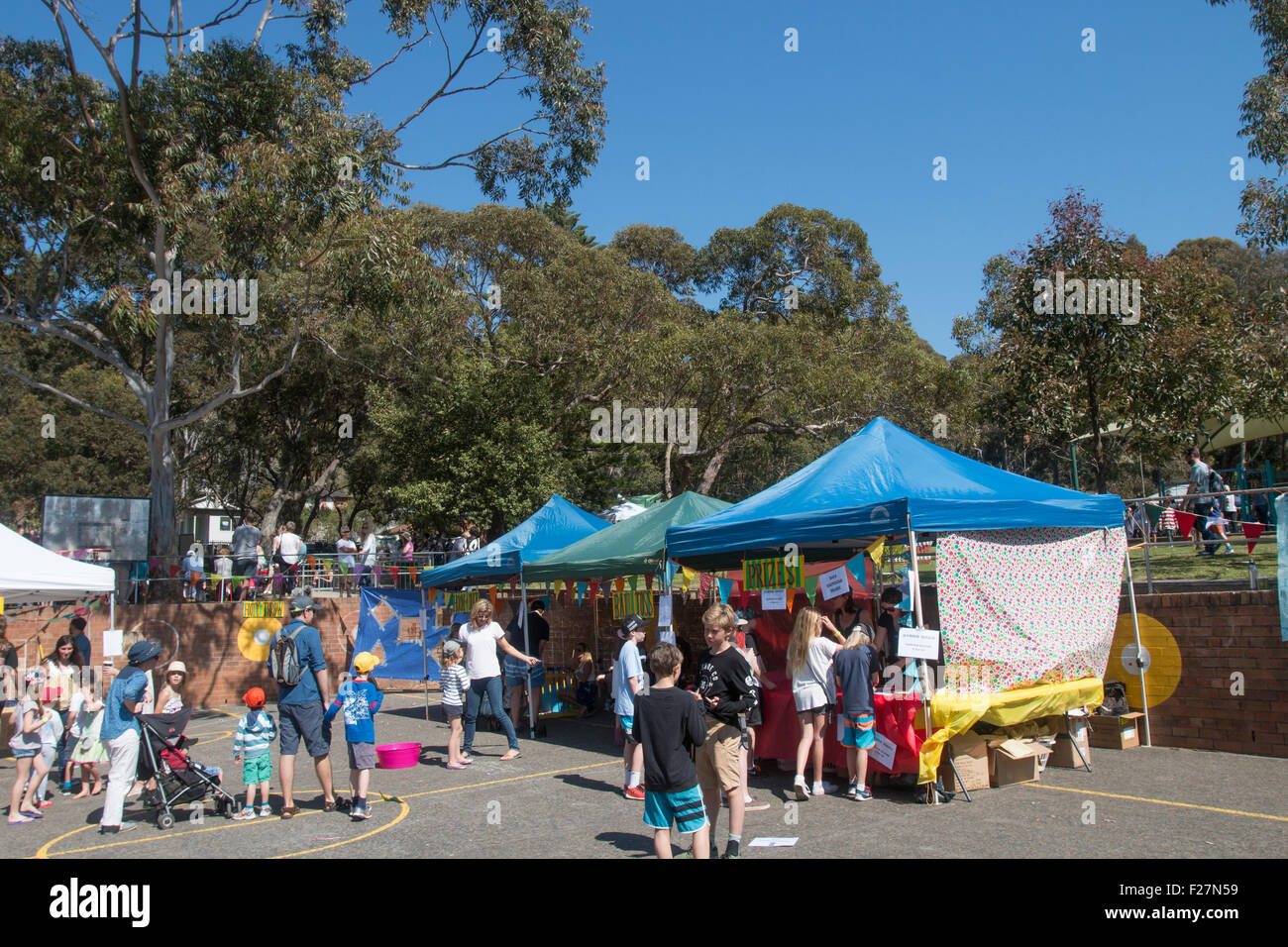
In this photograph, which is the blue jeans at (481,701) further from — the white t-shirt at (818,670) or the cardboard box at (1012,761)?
the cardboard box at (1012,761)

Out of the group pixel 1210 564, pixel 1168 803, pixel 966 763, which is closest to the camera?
pixel 1168 803

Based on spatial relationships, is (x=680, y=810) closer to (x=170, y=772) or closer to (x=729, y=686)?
(x=729, y=686)

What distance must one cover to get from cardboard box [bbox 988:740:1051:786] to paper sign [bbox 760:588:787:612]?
7.13ft

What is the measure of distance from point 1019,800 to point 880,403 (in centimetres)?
1970

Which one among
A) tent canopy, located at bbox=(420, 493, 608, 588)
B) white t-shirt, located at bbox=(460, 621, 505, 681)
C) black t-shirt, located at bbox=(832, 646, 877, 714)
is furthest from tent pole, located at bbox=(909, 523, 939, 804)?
tent canopy, located at bbox=(420, 493, 608, 588)

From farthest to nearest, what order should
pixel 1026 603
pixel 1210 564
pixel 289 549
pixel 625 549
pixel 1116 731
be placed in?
1. pixel 289 549
2. pixel 1210 564
3. pixel 625 549
4. pixel 1116 731
5. pixel 1026 603

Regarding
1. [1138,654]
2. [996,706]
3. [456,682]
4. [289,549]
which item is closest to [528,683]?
[456,682]

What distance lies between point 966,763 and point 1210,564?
7.27 metres

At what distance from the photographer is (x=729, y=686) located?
5973 millimetres

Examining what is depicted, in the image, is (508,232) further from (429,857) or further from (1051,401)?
(429,857)

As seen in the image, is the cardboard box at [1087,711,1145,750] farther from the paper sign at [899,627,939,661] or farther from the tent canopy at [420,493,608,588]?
the tent canopy at [420,493,608,588]

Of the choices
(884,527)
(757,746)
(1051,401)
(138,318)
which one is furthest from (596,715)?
(138,318)

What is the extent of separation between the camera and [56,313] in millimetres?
19406

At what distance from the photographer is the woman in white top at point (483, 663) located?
9852 millimetres
